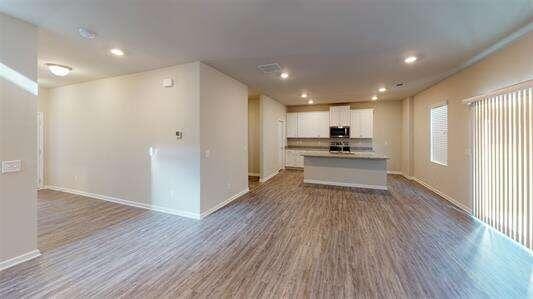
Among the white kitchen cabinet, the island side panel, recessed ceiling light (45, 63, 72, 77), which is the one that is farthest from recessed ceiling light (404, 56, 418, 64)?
recessed ceiling light (45, 63, 72, 77)

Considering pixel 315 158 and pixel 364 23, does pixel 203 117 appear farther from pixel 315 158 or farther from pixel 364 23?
pixel 315 158

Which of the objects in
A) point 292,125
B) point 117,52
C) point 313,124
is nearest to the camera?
point 117,52

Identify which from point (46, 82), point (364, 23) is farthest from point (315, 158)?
point (46, 82)

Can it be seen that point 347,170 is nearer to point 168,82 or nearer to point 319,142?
point 319,142

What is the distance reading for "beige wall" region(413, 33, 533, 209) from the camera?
9.51 feet

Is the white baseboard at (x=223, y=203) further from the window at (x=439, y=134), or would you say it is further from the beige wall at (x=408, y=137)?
the beige wall at (x=408, y=137)

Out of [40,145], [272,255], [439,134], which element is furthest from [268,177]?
[40,145]

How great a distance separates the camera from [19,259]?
7.87 ft

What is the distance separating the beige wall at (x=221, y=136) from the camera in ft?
12.8

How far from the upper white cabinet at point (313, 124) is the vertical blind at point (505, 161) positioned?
5007mm

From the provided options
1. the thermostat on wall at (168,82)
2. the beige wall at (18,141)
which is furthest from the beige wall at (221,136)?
the beige wall at (18,141)

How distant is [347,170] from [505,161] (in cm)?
329

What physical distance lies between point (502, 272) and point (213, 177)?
4094mm

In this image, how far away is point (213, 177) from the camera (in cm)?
420
